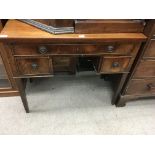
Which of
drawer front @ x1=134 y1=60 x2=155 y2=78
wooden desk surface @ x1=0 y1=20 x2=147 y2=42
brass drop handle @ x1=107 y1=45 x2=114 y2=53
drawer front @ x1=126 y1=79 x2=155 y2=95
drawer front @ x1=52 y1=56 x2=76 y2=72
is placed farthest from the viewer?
drawer front @ x1=52 y1=56 x2=76 y2=72

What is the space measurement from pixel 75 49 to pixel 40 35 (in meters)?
0.19

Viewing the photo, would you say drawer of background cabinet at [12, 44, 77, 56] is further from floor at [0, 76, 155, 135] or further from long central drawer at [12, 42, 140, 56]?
floor at [0, 76, 155, 135]

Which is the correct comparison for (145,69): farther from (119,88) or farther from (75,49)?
(75,49)

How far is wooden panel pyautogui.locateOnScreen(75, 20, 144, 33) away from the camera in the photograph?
810 millimetres

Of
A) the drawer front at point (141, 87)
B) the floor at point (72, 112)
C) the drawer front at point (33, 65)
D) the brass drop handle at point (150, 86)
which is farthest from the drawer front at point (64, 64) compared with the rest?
the brass drop handle at point (150, 86)

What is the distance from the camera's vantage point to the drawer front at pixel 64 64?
133 centimetres

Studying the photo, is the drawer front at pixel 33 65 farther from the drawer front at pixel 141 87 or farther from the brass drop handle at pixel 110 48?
the drawer front at pixel 141 87

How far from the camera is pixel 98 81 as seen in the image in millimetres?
1568

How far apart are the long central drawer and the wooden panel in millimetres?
71

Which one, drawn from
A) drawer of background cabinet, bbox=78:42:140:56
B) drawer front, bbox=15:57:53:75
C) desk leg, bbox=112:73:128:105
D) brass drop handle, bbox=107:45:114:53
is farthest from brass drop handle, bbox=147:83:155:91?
drawer front, bbox=15:57:53:75
